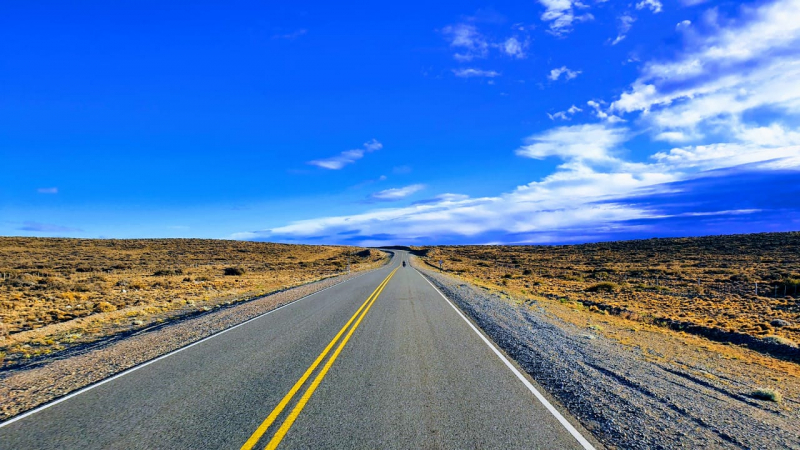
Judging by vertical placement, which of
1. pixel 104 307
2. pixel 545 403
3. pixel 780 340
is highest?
pixel 545 403

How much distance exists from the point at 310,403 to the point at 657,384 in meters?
6.40

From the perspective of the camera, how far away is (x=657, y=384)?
757 centimetres

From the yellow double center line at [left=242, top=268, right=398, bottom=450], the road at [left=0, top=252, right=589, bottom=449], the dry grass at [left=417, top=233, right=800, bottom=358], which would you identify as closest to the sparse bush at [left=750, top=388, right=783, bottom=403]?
the road at [left=0, top=252, right=589, bottom=449]

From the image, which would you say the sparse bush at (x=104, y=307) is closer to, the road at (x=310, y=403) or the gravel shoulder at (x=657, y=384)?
the road at (x=310, y=403)

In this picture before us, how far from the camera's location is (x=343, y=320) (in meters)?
13.5

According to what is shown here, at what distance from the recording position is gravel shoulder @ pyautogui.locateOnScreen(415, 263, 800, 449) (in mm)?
5355

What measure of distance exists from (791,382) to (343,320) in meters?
12.0

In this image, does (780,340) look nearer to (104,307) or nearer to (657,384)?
(657,384)

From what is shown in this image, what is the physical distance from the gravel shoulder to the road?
0.76 meters

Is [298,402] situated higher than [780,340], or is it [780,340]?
[298,402]

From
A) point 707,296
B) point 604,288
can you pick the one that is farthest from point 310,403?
point 604,288

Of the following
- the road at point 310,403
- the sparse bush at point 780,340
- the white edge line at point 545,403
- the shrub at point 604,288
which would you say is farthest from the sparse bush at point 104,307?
the shrub at point 604,288

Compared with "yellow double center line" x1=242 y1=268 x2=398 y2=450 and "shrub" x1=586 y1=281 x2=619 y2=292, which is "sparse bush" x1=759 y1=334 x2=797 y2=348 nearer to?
"yellow double center line" x1=242 y1=268 x2=398 y2=450

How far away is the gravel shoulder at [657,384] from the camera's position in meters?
5.36
